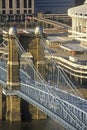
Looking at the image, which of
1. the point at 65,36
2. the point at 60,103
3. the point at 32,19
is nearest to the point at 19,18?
the point at 32,19

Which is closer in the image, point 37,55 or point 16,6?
point 37,55

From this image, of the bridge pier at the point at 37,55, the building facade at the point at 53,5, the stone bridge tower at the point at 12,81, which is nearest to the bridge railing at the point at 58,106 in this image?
the stone bridge tower at the point at 12,81

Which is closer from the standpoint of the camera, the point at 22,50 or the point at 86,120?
the point at 86,120

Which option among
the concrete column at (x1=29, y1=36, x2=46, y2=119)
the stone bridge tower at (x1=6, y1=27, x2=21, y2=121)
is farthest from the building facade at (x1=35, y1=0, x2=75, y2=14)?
the stone bridge tower at (x1=6, y1=27, x2=21, y2=121)

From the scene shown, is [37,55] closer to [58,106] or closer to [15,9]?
[58,106]

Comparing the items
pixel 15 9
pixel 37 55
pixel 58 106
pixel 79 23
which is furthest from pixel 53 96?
pixel 15 9

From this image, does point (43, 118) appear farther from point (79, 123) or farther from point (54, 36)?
point (54, 36)

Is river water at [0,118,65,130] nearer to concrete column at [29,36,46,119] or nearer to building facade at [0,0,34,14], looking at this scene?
concrete column at [29,36,46,119]
